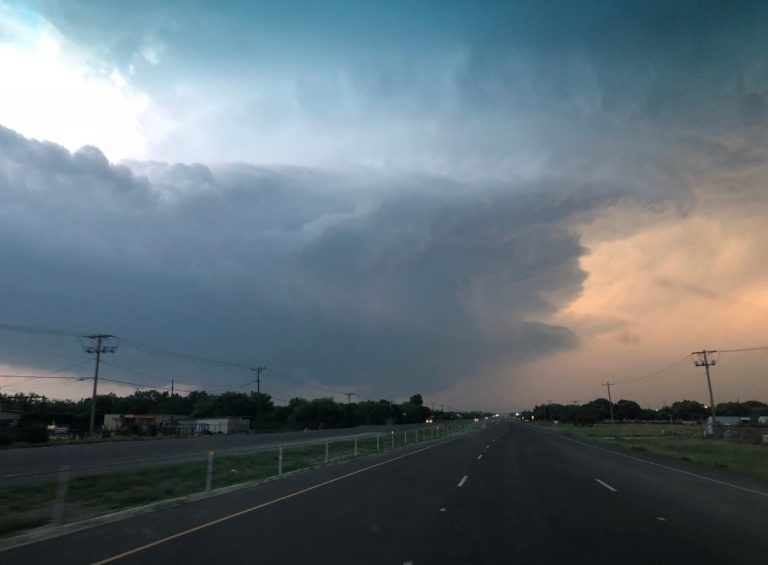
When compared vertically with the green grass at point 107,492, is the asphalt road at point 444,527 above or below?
above

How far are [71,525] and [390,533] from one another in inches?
268

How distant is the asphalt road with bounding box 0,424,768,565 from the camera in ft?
28.3

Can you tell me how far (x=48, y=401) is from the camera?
138250 mm

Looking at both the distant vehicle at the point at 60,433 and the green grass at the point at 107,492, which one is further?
the distant vehicle at the point at 60,433

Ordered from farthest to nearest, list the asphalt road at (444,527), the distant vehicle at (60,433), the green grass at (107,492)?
the distant vehicle at (60,433) < the green grass at (107,492) < the asphalt road at (444,527)

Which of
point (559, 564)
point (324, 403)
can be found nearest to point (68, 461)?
point (559, 564)

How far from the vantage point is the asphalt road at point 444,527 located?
8617 millimetres

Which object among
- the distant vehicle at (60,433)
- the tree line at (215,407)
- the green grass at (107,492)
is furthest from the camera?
the tree line at (215,407)

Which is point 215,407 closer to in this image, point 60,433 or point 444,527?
point 60,433

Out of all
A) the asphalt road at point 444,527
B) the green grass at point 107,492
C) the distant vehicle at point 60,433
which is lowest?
the green grass at point 107,492

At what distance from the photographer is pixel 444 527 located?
10859 millimetres

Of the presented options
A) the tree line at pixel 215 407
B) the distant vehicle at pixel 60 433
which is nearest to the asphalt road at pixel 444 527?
the distant vehicle at pixel 60 433

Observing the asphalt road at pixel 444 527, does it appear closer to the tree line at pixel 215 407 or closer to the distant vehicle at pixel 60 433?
the distant vehicle at pixel 60 433

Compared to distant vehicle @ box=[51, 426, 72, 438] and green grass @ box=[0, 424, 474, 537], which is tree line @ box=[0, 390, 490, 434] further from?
green grass @ box=[0, 424, 474, 537]
